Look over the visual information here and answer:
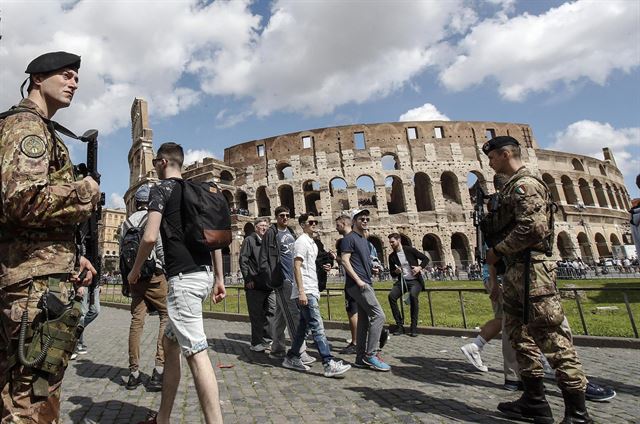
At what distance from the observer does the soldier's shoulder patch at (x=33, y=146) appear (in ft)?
5.53

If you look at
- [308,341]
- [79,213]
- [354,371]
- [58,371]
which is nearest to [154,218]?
[79,213]

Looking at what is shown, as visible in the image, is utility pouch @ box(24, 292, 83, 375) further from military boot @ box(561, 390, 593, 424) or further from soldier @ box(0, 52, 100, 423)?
military boot @ box(561, 390, 593, 424)

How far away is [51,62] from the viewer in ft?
6.38

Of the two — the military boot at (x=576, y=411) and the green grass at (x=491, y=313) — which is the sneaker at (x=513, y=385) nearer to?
the military boot at (x=576, y=411)

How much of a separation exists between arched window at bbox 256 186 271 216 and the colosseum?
100 mm

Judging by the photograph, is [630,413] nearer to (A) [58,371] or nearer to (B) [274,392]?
(B) [274,392]

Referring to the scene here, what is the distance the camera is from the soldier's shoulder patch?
168cm

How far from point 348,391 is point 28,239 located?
2875mm

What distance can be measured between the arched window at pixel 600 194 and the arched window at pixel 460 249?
15603 mm

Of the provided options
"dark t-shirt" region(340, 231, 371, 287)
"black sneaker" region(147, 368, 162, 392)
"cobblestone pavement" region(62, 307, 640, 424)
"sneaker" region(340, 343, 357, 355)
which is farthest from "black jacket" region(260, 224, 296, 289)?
"black sneaker" region(147, 368, 162, 392)

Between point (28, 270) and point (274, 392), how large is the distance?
251cm

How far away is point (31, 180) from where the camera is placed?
1643 millimetres

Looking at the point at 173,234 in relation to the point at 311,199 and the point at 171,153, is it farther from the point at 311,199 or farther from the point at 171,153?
the point at 311,199

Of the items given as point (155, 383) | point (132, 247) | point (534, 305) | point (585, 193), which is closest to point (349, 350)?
point (155, 383)
